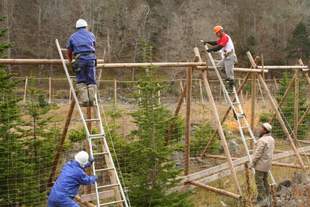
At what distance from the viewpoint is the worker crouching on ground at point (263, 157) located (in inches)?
364

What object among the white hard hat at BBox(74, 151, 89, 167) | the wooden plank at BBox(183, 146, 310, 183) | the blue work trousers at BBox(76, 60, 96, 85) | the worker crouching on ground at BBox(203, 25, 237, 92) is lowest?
the wooden plank at BBox(183, 146, 310, 183)

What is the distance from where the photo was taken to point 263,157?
9.35 m

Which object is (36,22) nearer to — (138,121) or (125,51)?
(125,51)

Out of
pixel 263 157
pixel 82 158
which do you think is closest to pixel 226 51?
pixel 263 157

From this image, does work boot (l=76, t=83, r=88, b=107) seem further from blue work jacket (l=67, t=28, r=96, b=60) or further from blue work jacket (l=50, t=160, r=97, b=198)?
blue work jacket (l=50, t=160, r=97, b=198)

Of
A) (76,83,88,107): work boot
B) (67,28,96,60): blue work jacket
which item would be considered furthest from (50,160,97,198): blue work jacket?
(67,28,96,60): blue work jacket

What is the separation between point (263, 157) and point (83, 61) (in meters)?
4.24

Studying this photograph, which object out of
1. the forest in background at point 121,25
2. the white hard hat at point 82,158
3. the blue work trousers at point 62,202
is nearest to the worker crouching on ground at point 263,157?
the white hard hat at point 82,158

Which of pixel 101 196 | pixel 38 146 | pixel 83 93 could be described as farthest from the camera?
pixel 101 196

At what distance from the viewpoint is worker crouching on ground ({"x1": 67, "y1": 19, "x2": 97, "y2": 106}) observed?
Answer: 7836mm

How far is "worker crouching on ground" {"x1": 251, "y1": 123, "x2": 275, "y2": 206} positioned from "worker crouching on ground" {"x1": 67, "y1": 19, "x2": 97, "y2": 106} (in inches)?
143

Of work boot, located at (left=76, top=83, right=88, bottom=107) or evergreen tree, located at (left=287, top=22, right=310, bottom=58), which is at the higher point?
evergreen tree, located at (left=287, top=22, right=310, bottom=58)

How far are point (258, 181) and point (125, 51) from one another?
30811 mm

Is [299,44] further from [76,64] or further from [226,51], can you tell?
[76,64]
